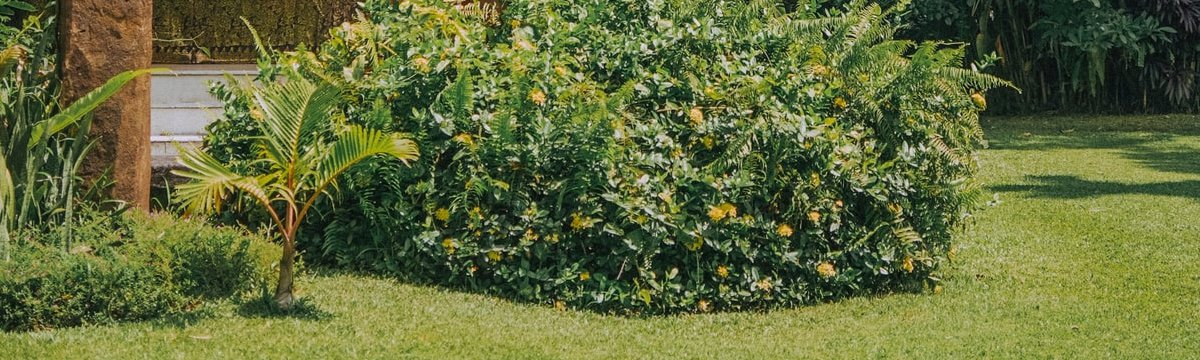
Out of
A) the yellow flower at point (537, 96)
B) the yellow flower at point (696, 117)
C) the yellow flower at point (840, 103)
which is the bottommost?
the yellow flower at point (696, 117)

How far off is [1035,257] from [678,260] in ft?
7.86

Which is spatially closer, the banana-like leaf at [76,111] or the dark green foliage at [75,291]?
the dark green foliage at [75,291]

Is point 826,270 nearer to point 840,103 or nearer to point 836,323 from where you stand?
point 836,323

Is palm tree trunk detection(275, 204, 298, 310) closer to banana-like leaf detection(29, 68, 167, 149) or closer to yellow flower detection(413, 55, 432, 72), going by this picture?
banana-like leaf detection(29, 68, 167, 149)

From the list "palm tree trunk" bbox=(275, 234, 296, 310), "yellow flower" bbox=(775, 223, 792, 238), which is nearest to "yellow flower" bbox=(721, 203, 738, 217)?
"yellow flower" bbox=(775, 223, 792, 238)

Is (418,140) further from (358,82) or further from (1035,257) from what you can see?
(1035,257)

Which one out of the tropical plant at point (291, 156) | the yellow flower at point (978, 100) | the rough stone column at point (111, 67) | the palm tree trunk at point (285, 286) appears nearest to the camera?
the tropical plant at point (291, 156)

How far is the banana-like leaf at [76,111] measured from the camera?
5.59 meters

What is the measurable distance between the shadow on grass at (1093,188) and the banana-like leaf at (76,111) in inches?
265

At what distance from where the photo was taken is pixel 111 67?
6.21 metres

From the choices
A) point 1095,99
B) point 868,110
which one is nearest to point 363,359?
point 868,110

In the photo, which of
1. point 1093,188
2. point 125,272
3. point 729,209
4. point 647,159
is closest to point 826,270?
point 729,209

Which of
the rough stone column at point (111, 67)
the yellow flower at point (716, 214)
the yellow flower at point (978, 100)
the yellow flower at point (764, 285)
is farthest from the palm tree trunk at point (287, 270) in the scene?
the yellow flower at point (978, 100)

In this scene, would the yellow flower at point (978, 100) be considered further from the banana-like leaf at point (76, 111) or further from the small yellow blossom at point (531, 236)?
the banana-like leaf at point (76, 111)
